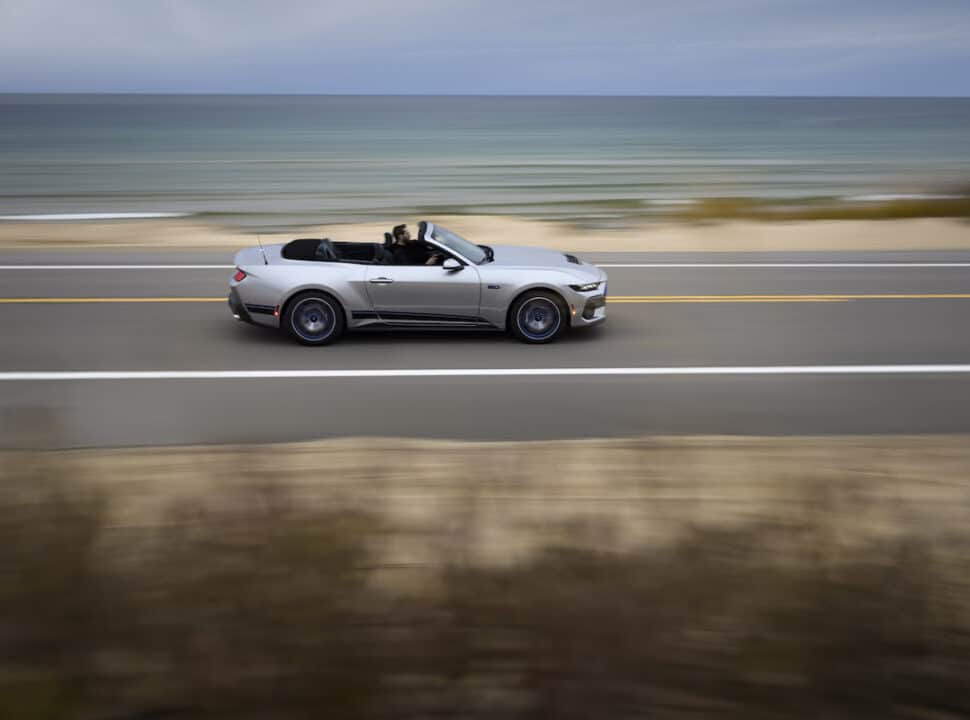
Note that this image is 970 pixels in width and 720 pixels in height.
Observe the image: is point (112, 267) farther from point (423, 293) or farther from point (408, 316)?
point (423, 293)

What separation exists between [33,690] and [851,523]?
321cm

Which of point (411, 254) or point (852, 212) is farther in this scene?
point (852, 212)

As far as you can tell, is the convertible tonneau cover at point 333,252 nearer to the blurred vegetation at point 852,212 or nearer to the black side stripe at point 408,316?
the black side stripe at point 408,316

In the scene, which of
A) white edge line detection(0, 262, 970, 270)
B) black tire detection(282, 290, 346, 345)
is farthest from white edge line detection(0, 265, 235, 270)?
black tire detection(282, 290, 346, 345)

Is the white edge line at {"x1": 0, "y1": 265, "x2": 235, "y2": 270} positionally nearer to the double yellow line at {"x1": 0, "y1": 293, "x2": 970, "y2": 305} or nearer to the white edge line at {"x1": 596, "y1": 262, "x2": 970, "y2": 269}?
the double yellow line at {"x1": 0, "y1": 293, "x2": 970, "y2": 305}

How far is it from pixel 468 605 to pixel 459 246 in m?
7.68

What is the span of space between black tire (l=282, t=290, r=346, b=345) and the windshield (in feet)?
4.44

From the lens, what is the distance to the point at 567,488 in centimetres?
558

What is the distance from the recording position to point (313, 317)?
10.6m

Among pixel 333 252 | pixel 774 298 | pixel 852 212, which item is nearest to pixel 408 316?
pixel 333 252

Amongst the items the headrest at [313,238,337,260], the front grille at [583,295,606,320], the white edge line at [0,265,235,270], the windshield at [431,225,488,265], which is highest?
the windshield at [431,225,488,265]

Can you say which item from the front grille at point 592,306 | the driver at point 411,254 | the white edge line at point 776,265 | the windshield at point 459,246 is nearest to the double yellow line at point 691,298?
the front grille at point 592,306

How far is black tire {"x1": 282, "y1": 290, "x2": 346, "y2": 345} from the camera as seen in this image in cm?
1052

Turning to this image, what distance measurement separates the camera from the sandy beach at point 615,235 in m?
19.6
